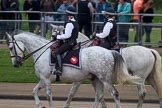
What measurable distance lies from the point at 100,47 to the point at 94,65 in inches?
21.3

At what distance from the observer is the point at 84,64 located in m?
17.7

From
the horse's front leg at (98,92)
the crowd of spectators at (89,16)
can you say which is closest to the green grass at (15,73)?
the crowd of spectators at (89,16)

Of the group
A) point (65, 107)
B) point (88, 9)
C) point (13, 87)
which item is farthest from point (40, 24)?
point (65, 107)

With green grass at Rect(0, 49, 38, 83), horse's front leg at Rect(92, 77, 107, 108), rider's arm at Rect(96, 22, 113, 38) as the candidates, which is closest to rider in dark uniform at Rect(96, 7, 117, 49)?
rider's arm at Rect(96, 22, 113, 38)

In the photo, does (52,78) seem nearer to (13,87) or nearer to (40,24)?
(13,87)

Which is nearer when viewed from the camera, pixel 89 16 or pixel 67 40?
pixel 67 40

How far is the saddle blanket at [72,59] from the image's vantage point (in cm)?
1770

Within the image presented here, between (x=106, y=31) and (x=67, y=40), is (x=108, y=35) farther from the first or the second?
(x=67, y=40)

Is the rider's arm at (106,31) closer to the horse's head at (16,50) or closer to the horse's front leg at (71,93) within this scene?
the horse's front leg at (71,93)

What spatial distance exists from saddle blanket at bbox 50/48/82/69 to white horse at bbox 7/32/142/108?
0.28 ft

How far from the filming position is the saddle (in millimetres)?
17719

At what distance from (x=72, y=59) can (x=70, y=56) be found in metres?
0.15

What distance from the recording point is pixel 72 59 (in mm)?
17781

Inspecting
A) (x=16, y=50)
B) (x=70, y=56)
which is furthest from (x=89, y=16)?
(x=70, y=56)
